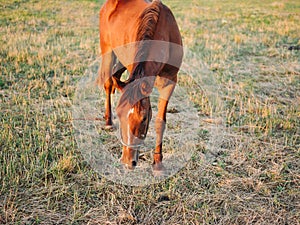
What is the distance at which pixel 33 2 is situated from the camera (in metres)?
18.2

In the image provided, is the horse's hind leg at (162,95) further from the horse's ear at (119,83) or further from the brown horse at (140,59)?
the horse's ear at (119,83)

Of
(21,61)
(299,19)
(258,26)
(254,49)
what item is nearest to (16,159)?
(21,61)

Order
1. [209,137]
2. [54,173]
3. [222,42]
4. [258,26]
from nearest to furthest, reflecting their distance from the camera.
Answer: [54,173] < [209,137] < [222,42] < [258,26]

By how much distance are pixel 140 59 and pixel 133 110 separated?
60 centimetres

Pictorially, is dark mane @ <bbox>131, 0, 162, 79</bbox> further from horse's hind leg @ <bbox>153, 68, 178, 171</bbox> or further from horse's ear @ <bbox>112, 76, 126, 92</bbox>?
horse's hind leg @ <bbox>153, 68, 178, 171</bbox>

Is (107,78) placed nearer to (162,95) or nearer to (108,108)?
(108,108)

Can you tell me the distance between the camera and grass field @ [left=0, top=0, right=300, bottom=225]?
3.49 metres

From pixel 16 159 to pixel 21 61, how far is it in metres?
4.75

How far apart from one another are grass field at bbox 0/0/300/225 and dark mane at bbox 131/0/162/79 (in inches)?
58.1

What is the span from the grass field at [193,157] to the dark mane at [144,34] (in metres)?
1.48

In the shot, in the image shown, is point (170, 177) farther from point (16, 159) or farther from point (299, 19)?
point (299, 19)

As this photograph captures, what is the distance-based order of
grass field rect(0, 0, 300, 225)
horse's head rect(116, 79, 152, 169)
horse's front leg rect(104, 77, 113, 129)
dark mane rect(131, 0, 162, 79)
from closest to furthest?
horse's head rect(116, 79, 152, 169), dark mane rect(131, 0, 162, 79), grass field rect(0, 0, 300, 225), horse's front leg rect(104, 77, 113, 129)

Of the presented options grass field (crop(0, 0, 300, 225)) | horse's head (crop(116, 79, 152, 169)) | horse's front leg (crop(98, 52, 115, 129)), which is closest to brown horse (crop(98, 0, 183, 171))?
horse's head (crop(116, 79, 152, 169))

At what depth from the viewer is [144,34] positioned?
3.50 meters
